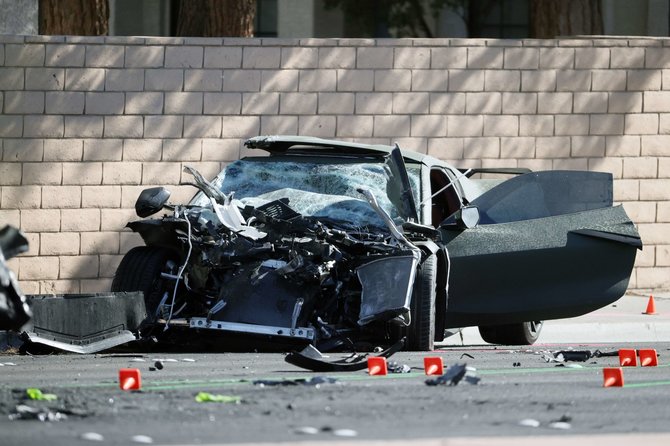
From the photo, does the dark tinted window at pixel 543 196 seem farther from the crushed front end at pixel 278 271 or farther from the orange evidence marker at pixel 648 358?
the orange evidence marker at pixel 648 358

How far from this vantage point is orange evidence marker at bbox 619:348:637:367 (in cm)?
884

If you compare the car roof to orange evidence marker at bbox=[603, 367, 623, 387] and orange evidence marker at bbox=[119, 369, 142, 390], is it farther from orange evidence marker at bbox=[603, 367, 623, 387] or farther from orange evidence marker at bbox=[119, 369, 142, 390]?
orange evidence marker at bbox=[119, 369, 142, 390]

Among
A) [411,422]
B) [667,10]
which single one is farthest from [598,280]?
[667,10]

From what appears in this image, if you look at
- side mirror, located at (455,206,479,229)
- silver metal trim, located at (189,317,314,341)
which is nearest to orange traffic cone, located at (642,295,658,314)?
side mirror, located at (455,206,479,229)

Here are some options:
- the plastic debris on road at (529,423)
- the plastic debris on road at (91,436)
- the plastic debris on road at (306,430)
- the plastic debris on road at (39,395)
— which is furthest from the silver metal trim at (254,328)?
the plastic debris on road at (91,436)

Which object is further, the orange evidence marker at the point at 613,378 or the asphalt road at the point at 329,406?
the orange evidence marker at the point at 613,378

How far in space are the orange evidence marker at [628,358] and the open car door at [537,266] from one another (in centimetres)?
132

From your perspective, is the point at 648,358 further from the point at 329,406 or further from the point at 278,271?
the point at 329,406

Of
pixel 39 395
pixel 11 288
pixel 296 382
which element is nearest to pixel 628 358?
pixel 296 382

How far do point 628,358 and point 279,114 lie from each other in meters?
6.26

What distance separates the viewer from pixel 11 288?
659 cm

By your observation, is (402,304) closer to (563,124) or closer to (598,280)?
(598,280)

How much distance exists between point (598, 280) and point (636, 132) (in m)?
5.08

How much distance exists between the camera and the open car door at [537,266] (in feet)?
33.2
